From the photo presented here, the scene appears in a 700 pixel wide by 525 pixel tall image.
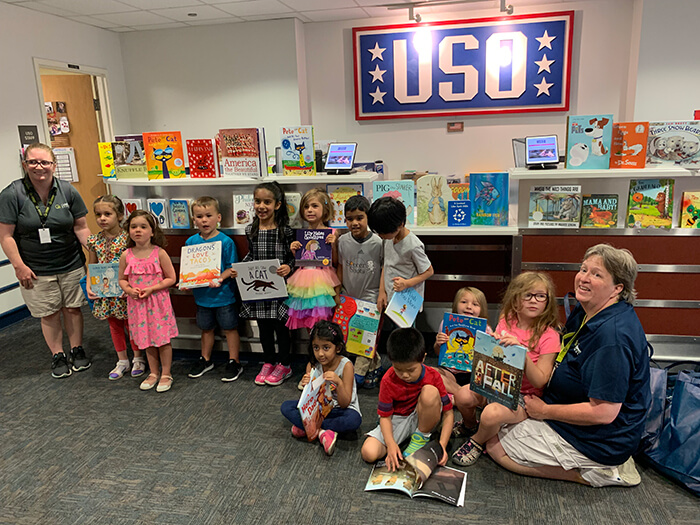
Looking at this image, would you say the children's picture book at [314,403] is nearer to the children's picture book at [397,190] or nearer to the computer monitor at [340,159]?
the children's picture book at [397,190]

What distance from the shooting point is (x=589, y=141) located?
10.5 ft

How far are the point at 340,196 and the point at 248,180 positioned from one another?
68 centimetres

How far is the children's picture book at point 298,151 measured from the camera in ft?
11.7

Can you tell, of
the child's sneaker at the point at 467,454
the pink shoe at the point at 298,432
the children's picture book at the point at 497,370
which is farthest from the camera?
the pink shoe at the point at 298,432

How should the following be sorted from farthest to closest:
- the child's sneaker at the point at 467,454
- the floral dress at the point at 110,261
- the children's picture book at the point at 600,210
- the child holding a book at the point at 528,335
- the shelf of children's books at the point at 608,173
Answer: the floral dress at the point at 110,261
the children's picture book at the point at 600,210
the shelf of children's books at the point at 608,173
the child's sneaker at the point at 467,454
the child holding a book at the point at 528,335

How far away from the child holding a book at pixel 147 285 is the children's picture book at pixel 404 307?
1.56 metres

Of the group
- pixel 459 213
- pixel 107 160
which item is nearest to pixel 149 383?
pixel 107 160

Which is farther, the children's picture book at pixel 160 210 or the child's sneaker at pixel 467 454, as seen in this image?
the children's picture book at pixel 160 210

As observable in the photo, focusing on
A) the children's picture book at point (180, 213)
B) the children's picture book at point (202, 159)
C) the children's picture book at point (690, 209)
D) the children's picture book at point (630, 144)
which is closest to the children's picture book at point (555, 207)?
the children's picture book at point (630, 144)

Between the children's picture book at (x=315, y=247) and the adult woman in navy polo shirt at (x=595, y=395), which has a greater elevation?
the children's picture book at (x=315, y=247)

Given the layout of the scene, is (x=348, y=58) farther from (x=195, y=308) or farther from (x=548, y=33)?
(x=195, y=308)

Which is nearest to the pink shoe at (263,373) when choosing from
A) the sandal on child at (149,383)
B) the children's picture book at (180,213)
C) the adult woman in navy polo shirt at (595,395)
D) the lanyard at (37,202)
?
the sandal on child at (149,383)

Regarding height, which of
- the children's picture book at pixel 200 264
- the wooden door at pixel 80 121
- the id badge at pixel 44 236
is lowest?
the children's picture book at pixel 200 264

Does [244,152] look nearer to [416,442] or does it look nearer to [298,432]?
[298,432]
